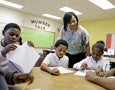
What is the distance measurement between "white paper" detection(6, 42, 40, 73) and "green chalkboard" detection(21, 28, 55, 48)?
650cm

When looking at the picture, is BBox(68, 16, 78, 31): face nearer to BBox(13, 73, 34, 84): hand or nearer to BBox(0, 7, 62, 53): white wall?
BBox(13, 73, 34, 84): hand

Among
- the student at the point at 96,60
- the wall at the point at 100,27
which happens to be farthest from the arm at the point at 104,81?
the wall at the point at 100,27

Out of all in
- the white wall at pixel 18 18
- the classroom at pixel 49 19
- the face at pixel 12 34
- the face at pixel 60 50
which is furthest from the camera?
the white wall at pixel 18 18

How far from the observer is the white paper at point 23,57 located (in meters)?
0.98

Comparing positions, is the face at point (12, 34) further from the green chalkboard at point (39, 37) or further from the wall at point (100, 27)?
the wall at point (100, 27)

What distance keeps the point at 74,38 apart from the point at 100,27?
595 cm

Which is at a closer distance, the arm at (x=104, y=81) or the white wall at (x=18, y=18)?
the arm at (x=104, y=81)

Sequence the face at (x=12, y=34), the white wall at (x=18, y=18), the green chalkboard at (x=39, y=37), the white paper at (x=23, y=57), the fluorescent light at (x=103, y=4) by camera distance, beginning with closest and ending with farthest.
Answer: the white paper at (x=23, y=57) < the face at (x=12, y=34) < the fluorescent light at (x=103, y=4) < the white wall at (x=18, y=18) < the green chalkboard at (x=39, y=37)

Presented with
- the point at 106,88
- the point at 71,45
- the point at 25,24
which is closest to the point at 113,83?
the point at 106,88

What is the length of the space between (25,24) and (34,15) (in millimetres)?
682

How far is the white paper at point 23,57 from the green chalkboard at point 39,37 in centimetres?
650

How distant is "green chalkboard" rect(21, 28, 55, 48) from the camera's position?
7.62 metres

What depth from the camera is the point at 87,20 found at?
8.31 metres

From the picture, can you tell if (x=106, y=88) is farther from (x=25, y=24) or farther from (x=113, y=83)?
(x=25, y=24)
